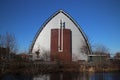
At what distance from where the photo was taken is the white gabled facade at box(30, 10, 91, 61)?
78.6 m

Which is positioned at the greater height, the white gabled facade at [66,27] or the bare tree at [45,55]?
the white gabled facade at [66,27]

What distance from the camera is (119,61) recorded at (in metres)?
68.2

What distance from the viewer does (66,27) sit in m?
79.3

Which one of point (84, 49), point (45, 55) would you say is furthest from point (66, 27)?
point (45, 55)

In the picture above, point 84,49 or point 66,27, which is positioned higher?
point 66,27

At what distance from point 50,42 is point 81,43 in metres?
11.7

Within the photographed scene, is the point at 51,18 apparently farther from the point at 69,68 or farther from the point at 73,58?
the point at 69,68

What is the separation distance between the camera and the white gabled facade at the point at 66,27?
3095 inches

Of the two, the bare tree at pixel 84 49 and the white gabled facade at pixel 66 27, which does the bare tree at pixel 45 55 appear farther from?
the bare tree at pixel 84 49

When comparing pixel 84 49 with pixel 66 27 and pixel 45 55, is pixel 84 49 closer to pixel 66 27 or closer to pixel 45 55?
pixel 66 27

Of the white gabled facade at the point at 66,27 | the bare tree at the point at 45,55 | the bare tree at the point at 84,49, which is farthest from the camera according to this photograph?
the bare tree at the point at 84,49

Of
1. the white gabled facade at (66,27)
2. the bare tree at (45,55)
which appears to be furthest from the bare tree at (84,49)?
the bare tree at (45,55)

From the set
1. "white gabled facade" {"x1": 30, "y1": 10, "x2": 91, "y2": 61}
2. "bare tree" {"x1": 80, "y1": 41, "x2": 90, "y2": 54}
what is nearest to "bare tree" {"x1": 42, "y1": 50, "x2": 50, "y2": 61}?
"white gabled facade" {"x1": 30, "y1": 10, "x2": 91, "y2": 61}

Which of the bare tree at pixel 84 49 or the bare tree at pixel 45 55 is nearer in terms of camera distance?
the bare tree at pixel 45 55
